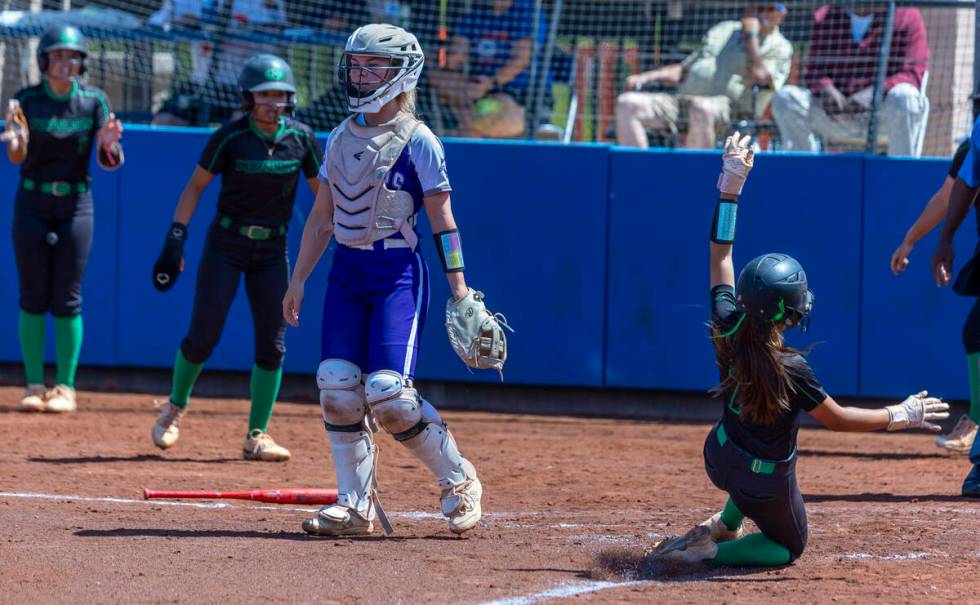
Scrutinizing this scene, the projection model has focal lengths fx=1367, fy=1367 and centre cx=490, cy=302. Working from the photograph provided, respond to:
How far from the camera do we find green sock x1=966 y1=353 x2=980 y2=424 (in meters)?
7.15

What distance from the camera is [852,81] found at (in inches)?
423

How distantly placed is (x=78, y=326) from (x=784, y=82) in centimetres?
586

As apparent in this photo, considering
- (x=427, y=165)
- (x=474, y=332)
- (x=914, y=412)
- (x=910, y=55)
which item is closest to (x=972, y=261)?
(x=914, y=412)

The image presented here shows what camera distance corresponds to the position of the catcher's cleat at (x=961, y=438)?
8164 mm

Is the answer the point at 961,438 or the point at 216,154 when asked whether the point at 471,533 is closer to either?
the point at 216,154

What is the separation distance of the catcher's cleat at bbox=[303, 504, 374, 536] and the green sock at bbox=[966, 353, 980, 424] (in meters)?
3.46

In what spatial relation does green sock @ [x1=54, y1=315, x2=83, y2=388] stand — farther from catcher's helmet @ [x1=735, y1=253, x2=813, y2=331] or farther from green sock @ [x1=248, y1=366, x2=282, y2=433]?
catcher's helmet @ [x1=735, y1=253, x2=813, y2=331]

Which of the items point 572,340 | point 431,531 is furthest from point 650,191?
point 431,531

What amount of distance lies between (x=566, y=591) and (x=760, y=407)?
36.4 inches

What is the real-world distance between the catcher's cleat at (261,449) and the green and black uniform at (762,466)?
333cm

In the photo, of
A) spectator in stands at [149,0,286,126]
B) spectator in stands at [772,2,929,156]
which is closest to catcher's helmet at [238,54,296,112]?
spectator in stands at [149,0,286,126]

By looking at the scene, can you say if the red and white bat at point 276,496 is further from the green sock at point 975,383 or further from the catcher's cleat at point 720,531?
the green sock at point 975,383

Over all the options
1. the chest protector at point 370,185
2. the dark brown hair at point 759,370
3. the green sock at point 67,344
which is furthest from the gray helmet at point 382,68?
the green sock at point 67,344

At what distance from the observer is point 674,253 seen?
9.73 metres
